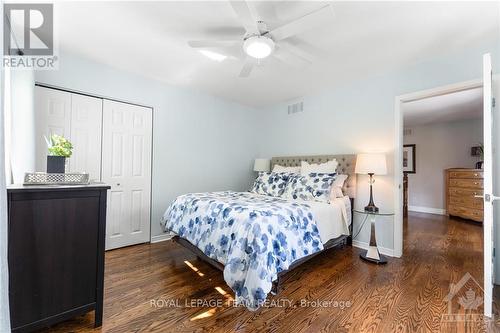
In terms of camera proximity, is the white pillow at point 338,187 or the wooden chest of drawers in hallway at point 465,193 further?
the wooden chest of drawers in hallway at point 465,193

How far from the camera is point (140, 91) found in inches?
134

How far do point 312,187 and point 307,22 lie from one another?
2.03 m

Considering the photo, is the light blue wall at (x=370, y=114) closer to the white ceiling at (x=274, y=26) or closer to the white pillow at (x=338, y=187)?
the white ceiling at (x=274, y=26)

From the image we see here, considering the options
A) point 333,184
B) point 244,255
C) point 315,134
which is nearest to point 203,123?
point 315,134

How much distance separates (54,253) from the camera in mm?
1463

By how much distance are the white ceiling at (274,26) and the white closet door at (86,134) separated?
589 millimetres

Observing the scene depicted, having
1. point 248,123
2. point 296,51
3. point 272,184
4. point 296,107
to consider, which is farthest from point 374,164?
point 248,123

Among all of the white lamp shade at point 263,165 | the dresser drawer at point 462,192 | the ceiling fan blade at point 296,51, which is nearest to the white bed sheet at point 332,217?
the ceiling fan blade at point 296,51

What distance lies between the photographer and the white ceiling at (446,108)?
13.2 feet

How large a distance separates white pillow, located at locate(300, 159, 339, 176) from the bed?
1.91ft

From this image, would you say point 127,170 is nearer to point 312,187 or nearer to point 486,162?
point 312,187

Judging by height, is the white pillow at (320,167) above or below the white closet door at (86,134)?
below

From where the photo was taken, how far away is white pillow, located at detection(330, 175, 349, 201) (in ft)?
10.5

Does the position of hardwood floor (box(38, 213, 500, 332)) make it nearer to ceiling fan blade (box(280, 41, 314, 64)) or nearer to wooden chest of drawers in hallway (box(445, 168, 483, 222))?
wooden chest of drawers in hallway (box(445, 168, 483, 222))
